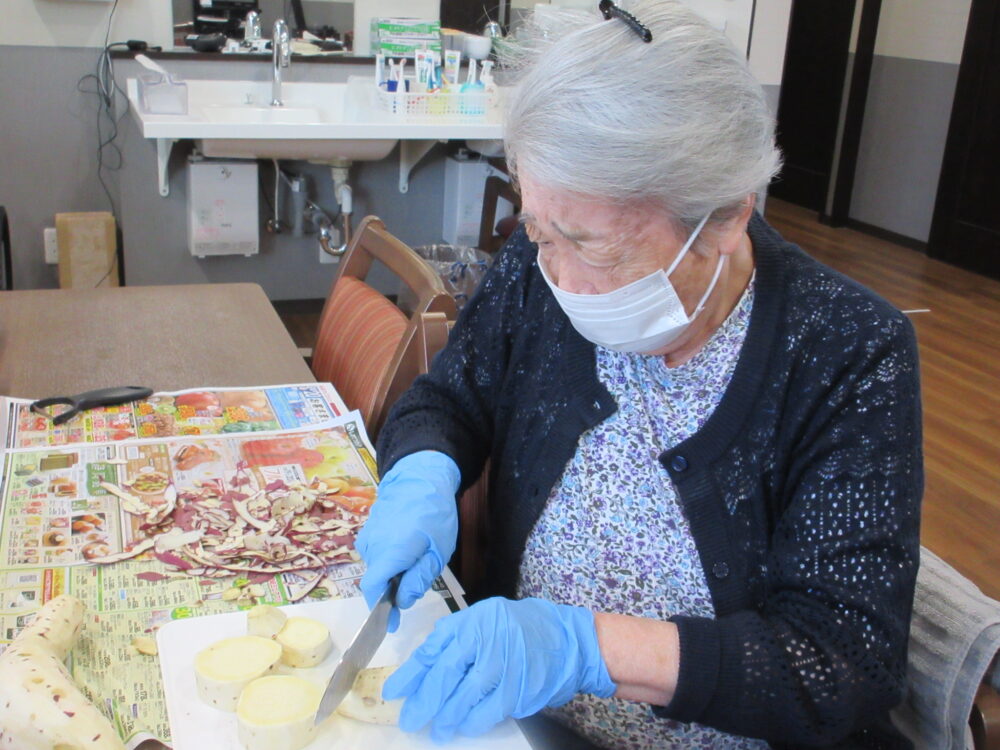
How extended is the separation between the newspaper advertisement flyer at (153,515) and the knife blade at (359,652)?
9 centimetres

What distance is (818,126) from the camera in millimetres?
6020

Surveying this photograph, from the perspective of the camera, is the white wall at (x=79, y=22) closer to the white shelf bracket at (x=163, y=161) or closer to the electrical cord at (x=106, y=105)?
the electrical cord at (x=106, y=105)

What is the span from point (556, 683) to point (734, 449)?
0.31m

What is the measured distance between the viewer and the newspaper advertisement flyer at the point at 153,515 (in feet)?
2.92

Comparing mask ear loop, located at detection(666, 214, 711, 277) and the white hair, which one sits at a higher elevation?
the white hair

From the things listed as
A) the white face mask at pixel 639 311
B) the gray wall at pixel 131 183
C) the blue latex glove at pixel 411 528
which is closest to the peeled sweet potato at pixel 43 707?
the blue latex glove at pixel 411 528

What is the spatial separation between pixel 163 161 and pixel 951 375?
2.94 metres

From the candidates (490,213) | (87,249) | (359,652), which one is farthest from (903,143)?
(359,652)

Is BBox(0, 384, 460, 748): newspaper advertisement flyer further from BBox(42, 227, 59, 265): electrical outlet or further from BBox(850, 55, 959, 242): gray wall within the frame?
BBox(850, 55, 959, 242): gray wall

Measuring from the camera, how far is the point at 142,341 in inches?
63.4

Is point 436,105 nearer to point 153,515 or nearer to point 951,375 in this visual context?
point 951,375

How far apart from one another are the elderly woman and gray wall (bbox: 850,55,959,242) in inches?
184

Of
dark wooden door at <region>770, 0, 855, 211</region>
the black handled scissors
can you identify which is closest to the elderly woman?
the black handled scissors

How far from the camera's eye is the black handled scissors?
1.30 meters
